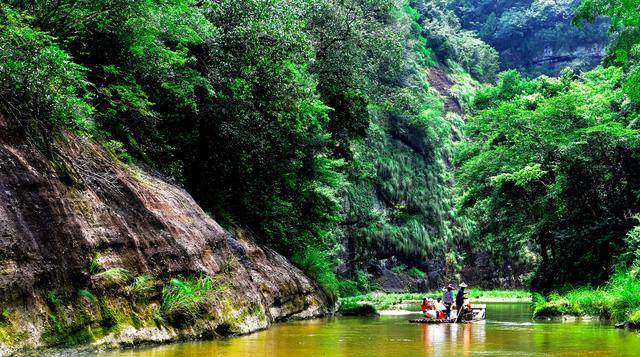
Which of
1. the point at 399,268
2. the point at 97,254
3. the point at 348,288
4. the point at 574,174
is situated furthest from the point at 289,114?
the point at 399,268

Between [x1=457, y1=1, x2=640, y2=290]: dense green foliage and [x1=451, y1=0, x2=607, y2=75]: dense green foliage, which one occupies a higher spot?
[x1=451, y1=0, x2=607, y2=75]: dense green foliage

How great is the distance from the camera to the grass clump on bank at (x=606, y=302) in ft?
45.6

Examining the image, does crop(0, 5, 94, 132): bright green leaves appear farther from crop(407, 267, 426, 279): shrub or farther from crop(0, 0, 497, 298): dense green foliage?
crop(407, 267, 426, 279): shrub

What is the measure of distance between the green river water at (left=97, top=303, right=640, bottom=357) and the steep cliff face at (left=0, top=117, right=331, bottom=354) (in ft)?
1.73

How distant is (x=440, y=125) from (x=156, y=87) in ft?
133

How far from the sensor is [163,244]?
1051cm

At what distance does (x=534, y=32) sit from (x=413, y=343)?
77.3 metres

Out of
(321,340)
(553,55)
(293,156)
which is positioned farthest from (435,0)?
(321,340)

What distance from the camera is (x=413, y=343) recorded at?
34.0ft

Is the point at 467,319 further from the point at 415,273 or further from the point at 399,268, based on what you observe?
the point at 415,273

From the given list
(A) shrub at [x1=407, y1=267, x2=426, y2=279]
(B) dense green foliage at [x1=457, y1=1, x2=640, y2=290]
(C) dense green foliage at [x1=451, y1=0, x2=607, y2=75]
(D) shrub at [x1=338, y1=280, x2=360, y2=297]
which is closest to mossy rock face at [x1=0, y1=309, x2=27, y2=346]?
(B) dense green foliage at [x1=457, y1=1, x2=640, y2=290]

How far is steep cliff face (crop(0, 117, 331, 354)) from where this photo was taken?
7.42 metres

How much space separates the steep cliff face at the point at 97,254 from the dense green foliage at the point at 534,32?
7086 centimetres

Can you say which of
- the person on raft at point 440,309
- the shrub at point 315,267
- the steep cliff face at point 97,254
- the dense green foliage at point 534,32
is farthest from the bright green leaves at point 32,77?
the dense green foliage at point 534,32
